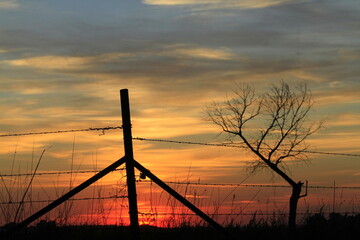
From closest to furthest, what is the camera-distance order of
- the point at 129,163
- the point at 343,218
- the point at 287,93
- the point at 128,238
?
1. the point at 129,163
2. the point at 128,238
3. the point at 343,218
4. the point at 287,93

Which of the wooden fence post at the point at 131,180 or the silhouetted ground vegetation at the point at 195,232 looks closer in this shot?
the wooden fence post at the point at 131,180

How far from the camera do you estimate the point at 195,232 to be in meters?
9.16

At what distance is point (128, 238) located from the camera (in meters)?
8.58

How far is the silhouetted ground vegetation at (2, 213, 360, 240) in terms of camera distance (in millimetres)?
8758

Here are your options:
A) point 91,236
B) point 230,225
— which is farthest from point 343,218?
point 91,236

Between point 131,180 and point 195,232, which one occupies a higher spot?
point 131,180

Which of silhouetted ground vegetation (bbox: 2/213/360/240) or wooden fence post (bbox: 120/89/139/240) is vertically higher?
wooden fence post (bbox: 120/89/139/240)

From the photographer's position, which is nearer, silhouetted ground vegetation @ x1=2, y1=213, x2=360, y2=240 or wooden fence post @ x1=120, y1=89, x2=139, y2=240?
wooden fence post @ x1=120, y1=89, x2=139, y2=240

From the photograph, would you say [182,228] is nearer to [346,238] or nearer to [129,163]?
[129,163]

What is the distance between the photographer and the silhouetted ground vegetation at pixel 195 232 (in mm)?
8758

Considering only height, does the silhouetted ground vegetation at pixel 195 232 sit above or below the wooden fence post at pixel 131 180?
below

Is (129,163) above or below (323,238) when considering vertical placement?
above

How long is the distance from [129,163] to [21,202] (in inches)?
95.8

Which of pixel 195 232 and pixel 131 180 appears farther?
pixel 195 232
